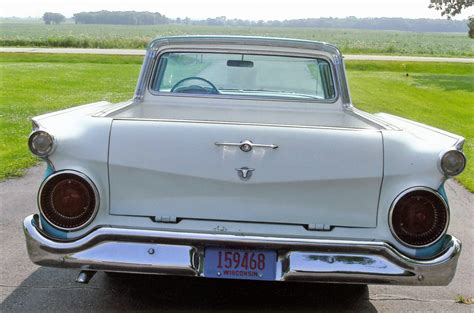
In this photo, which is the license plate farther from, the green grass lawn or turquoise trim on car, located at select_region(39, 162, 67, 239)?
the green grass lawn

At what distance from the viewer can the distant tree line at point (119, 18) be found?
552ft

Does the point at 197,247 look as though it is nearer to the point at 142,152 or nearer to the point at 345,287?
the point at 142,152

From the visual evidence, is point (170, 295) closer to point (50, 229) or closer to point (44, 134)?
point (50, 229)

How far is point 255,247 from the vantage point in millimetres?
3332

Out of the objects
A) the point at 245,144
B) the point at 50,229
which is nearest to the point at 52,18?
the point at 50,229

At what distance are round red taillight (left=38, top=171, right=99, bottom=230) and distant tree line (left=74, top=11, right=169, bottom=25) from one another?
16888 centimetres

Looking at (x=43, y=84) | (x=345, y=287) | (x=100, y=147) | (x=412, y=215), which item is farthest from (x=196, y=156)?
(x=43, y=84)

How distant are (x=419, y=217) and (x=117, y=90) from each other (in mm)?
15539

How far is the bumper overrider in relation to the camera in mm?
3316

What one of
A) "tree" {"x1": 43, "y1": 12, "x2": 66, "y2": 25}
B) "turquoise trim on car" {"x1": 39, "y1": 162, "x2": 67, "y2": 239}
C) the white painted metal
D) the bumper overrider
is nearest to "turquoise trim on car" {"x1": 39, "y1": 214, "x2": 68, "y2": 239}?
"turquoise trim on car" {"x1": 39, "y1": 162, "x2": 67, "y2": 239}

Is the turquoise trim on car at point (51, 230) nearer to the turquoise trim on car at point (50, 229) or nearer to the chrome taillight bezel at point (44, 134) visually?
the turquoise trim on car at point (50, 229)

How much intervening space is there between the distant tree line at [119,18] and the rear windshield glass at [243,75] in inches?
6574

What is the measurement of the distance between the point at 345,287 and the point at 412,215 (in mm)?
1202

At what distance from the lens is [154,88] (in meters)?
5.07
